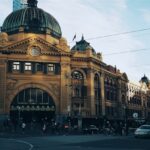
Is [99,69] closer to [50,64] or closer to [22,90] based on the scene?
[50,64]

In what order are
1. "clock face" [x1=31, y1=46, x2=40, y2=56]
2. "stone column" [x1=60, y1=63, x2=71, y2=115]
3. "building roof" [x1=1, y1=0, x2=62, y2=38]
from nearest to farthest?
"stone column" [x1=60, y1=63, x2=71, y2=115], "clock face" [x1=31, y1=46, x2=40, y2=56], "building roof" [x1=1, y1=0, x2=62, y2=38]

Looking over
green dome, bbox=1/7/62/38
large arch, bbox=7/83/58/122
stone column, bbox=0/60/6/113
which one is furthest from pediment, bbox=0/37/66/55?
large arch, bbox=7/83/58/122

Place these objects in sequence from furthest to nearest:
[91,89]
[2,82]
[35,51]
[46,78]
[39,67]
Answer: [91,89]
[35,51]
[39,67]
[46,78]
[2,82]

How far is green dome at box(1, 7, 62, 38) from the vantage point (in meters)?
85.0

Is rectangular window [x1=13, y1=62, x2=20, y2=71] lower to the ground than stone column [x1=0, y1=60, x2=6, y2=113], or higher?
higher

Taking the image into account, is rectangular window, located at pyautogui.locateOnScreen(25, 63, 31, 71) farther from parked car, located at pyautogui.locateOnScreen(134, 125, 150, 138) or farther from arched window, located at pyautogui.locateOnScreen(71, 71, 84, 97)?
parked car, located at pyautogui.locateOnScreen(134, 125, 150, 138)

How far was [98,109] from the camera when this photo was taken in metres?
87.3

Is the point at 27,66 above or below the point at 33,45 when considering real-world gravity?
below

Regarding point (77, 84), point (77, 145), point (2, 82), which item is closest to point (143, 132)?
point (77, 145)

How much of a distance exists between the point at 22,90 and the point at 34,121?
6763mm

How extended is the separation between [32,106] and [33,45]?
496 inches

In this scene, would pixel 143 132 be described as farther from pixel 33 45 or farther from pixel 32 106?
pixel 33 45

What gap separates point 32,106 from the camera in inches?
3012

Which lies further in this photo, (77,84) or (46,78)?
(77,84)
